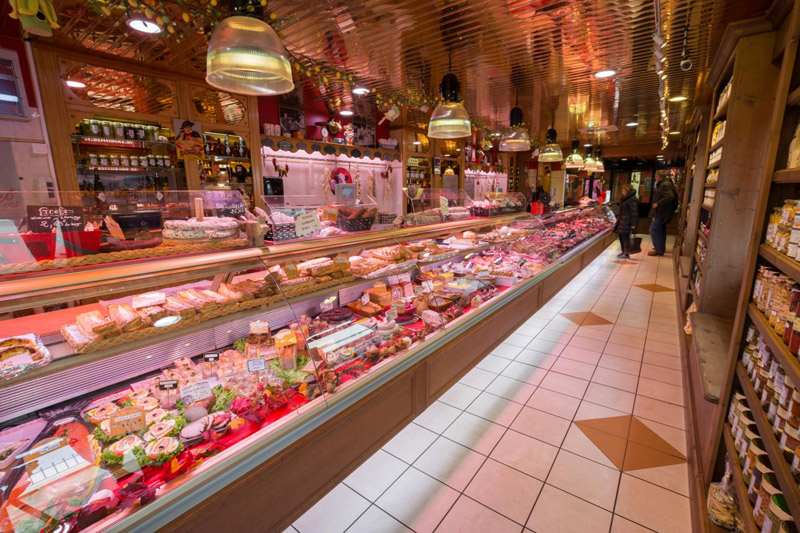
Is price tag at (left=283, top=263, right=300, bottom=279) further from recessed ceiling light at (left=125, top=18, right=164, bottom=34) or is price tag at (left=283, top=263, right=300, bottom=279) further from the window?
the window

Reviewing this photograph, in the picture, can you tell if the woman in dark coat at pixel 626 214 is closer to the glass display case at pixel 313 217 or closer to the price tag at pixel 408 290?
the price tag at pixel 408 290

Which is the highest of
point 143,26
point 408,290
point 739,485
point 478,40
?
point 478,40

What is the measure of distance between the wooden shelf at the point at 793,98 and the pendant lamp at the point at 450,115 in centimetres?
257

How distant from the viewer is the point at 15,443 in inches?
56.9

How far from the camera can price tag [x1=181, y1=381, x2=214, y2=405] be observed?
1.81 meters

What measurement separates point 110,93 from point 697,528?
6959mm

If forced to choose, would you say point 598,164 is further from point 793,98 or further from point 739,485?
point 739,485

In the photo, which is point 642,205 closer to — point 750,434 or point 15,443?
point 750,434

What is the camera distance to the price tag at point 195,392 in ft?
5.95

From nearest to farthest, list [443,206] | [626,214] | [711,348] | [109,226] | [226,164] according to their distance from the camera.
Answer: [109,226] < [711,348] < [443,206] < [226,164] < [626,214]

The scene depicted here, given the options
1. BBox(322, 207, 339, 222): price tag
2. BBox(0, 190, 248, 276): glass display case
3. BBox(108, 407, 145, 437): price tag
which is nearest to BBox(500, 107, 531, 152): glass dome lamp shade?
BBox(322, 207, 339, 222): price tag

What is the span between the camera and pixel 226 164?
5.51m

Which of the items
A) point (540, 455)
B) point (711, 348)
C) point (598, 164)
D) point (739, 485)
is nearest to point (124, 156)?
point (540, 455)

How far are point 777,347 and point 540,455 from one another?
1.65 metres
